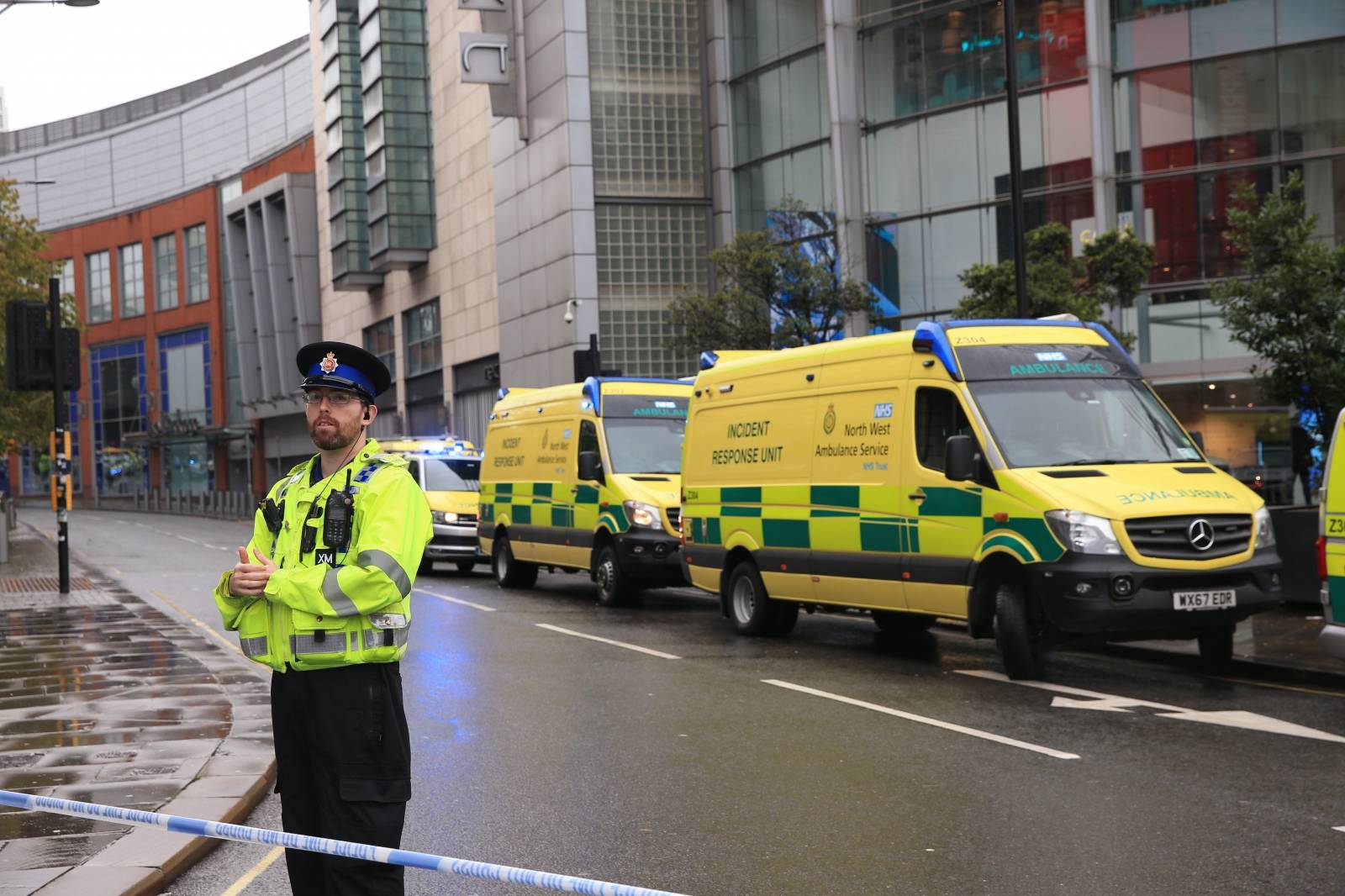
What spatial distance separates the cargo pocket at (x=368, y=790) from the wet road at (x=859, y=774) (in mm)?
1990

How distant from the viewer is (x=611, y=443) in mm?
18984

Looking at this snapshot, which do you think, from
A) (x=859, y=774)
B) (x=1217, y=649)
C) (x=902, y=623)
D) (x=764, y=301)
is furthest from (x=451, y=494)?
(x=859, y=774)

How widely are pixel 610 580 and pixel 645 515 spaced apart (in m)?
0.97

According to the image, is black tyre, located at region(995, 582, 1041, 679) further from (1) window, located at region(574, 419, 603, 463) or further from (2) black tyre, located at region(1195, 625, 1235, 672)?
(1) window, located at region(574, 419, 603, 463)

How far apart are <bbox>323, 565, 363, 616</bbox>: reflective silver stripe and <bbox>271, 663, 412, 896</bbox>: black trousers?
185 mm

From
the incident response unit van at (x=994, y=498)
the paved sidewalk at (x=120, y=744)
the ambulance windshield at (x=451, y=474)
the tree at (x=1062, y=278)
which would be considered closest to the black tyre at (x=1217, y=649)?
the incident response unit van at (x=994, y=498)

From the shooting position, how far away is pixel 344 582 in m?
4.18

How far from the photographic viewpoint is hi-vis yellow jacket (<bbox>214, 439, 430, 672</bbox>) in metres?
4.20

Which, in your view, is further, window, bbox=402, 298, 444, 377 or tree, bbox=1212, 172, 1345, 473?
window, bbox=402, 298, 444, 377

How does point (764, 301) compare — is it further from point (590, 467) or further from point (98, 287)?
point (98, 287)

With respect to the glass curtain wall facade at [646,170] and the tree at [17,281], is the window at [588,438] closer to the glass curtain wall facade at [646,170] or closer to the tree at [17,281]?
the tree at [17,281]

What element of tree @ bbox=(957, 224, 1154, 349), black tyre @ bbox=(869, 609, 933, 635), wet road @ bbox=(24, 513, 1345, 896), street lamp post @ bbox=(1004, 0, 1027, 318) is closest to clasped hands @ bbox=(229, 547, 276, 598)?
wet road @ bbox=(24, 513, 1345, 896)

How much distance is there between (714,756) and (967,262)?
25689 mm

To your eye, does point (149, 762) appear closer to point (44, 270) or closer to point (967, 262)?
point (967, 262)
